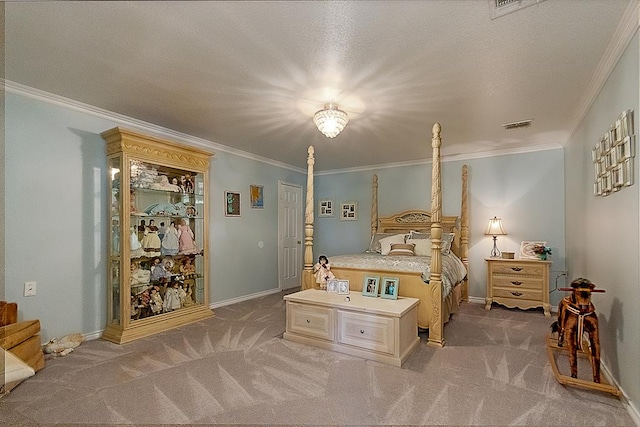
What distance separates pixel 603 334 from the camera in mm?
2400

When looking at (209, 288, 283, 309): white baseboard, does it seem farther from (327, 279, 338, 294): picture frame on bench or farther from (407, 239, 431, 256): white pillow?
(407, 239, 431, 256): white pillow

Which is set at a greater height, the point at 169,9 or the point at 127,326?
the point at 169,9

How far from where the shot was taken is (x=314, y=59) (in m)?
2.20

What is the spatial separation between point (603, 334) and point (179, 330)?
3794mm

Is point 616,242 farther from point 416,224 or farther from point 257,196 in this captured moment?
point 257,196

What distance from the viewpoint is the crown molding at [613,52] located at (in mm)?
1731

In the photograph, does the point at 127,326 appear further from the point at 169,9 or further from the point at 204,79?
the point at 169,9

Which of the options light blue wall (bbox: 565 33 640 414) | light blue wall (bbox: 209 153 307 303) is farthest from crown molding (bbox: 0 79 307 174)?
light blue wall (bbox: 565 33 640 414)

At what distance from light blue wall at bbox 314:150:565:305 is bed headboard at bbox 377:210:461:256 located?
0.14 meters

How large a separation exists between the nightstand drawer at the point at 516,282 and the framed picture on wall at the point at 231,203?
12.3 ft

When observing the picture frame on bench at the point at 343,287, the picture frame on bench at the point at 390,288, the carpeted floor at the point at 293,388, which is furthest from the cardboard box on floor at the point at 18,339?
the picture frame on bench at the point at 390,288

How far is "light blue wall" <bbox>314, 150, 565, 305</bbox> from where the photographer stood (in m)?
4.34

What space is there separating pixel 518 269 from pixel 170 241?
4.35 m

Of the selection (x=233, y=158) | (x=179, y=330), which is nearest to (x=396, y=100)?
(x=233, y=158)
